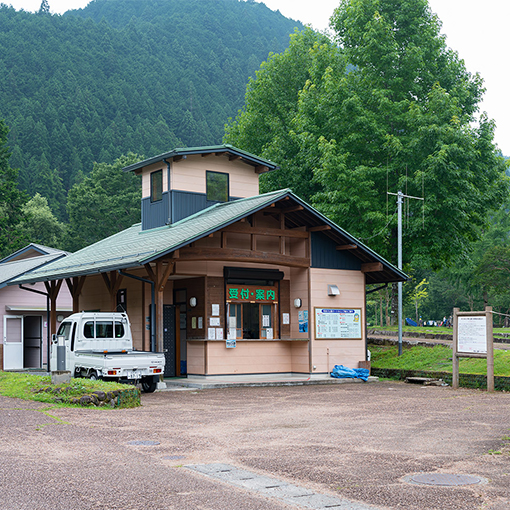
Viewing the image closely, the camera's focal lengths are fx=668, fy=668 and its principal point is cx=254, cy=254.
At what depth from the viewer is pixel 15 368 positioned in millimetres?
27594

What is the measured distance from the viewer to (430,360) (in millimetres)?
21922

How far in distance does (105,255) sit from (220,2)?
16978 cm

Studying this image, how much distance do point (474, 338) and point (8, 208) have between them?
40753mm

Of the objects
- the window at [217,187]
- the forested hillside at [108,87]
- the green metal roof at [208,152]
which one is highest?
the forested hillside at [108,87]

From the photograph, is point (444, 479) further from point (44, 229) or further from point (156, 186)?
point (44, 229)

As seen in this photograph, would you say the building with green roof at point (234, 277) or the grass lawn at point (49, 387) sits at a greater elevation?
the building with green roof at point (234, 277)

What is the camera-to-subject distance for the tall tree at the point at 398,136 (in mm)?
26828

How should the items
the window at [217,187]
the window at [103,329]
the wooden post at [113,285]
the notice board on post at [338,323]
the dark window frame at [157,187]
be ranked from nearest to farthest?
the window at [103,329], the wooden post at [113,285], the notice board on post at [338,323], the dark window frame at [157,187], the window at [217,187]

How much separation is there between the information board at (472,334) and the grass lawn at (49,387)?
9.38m

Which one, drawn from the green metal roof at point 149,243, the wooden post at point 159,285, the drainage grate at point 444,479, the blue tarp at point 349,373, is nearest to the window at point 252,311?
the blue tarp at point 349,373

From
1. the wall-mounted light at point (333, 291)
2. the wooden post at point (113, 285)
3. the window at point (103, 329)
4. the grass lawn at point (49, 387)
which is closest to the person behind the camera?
the grass lawn at point (49, 387)

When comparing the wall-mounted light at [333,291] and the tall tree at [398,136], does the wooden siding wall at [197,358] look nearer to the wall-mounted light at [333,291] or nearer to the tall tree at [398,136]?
the wall-mounted light at [333,291]

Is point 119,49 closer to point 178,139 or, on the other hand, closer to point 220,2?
point 178,139

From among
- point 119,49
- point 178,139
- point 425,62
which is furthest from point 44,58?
point 425,62
